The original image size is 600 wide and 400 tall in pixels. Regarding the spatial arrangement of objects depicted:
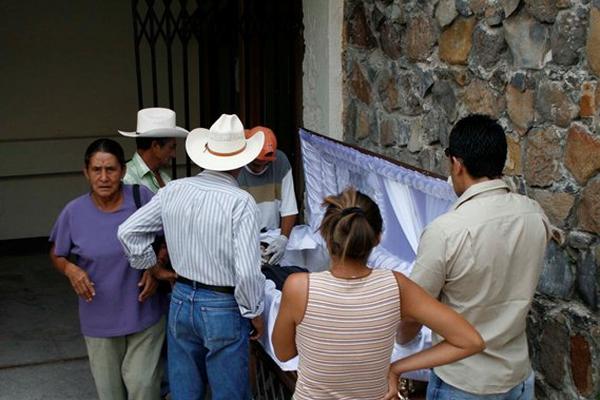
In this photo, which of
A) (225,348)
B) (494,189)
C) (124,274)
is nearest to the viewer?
(494,189)

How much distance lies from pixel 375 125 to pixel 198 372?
6.02 ft

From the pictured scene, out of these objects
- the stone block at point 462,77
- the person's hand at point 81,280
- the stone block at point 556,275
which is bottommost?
the person's hand at point 81,280

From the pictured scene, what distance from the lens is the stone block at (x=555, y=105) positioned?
9.87 feet

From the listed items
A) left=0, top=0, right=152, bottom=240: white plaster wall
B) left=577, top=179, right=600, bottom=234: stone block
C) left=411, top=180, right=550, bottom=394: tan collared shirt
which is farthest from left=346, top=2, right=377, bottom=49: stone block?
left=0, top=0, right=152, bottom=240: white plaster wall

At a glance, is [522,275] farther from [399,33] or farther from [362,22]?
[362,22]

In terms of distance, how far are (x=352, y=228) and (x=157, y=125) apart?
1827 mm

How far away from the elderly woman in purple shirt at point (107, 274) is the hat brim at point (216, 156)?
34 centimetres

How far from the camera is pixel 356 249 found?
2.33m

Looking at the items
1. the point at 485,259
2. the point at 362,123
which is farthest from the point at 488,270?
the point at 362,123

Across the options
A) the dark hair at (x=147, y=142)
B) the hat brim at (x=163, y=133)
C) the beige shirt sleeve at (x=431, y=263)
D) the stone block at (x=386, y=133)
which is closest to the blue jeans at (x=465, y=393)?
the beige shirt sleeve at (x=431, y=263)

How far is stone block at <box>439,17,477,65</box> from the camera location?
11.9 ft

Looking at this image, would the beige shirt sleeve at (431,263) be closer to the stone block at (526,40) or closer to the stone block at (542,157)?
the stone block at (542,157)

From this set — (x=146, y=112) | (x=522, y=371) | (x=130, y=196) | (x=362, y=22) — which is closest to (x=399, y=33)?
(x=362, y=22)

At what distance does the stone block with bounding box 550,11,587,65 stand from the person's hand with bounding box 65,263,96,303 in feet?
6.66
